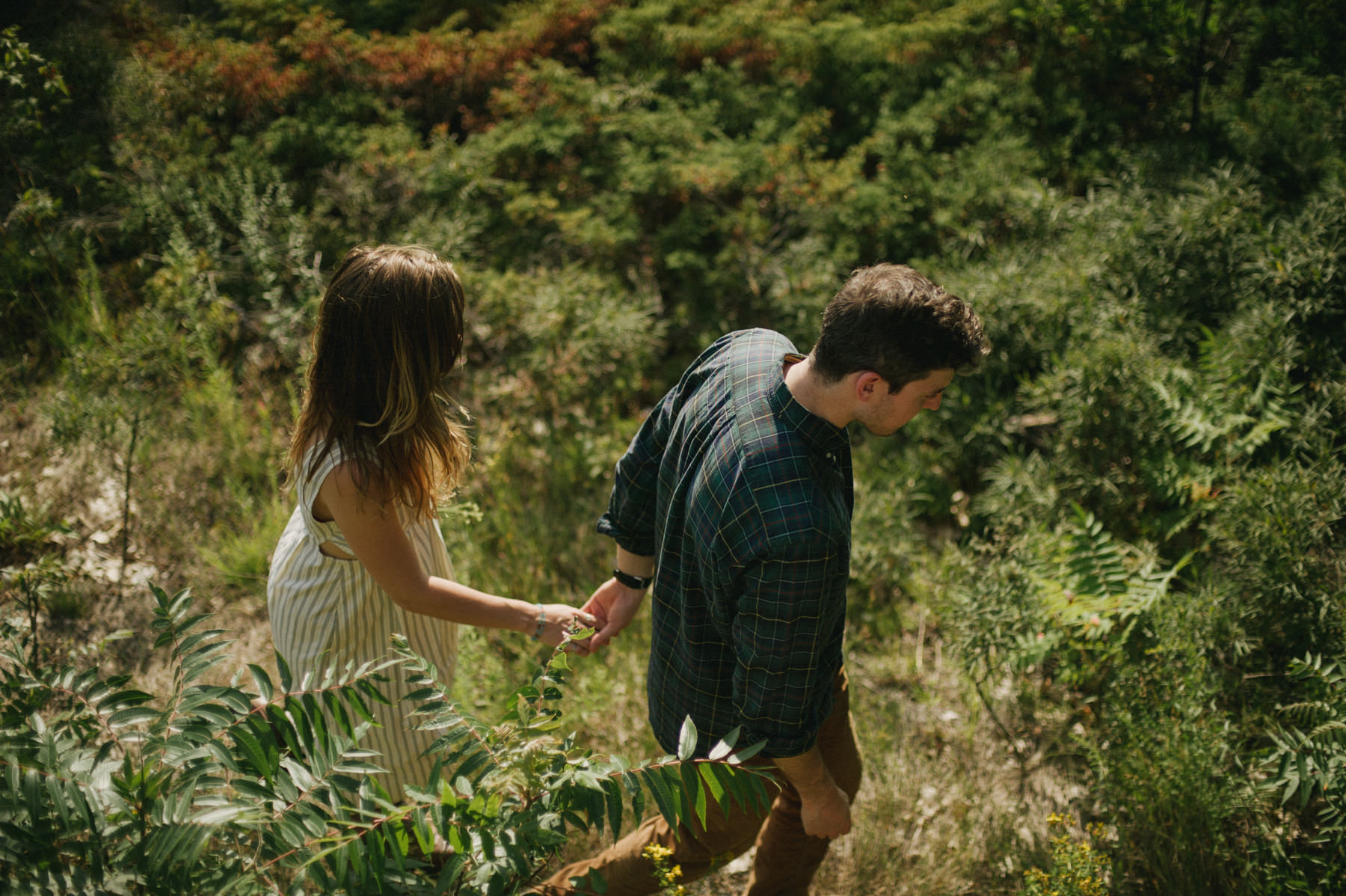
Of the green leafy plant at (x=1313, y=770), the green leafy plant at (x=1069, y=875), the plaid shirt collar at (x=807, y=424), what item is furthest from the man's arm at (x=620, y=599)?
the green leafy plant at (x=1313, y=770)

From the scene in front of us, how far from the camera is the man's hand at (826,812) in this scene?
215 cm

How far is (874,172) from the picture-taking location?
19.0 ft

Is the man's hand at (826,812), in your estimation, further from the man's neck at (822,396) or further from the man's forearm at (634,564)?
the man's neck at (822,396)

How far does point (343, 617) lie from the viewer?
2.21 meters

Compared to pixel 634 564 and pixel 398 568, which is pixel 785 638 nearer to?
pixel 634 564

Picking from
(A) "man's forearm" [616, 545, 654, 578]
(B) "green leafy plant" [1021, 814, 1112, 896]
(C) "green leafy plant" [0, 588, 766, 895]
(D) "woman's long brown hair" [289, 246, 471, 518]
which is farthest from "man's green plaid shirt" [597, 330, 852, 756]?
(B) "green leafy plant" [1021, 814, 1112, 896]

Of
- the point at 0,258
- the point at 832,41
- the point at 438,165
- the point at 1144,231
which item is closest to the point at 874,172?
the point at 832,41

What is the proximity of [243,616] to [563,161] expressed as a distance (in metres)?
3.75

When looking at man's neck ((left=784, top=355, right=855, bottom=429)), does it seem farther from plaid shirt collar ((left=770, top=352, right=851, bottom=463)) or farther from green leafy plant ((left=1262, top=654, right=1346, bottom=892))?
green leafy plant ((left=1262, top=654, right=1346, bottom=892))

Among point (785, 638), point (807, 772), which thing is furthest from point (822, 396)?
point (807, 772)

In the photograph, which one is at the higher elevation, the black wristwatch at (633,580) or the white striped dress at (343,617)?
the white striped dress at (343,617)

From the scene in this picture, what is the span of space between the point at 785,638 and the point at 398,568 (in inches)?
38.8

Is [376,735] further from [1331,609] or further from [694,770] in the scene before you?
[1331,609]

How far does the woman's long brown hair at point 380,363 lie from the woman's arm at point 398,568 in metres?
0.04
